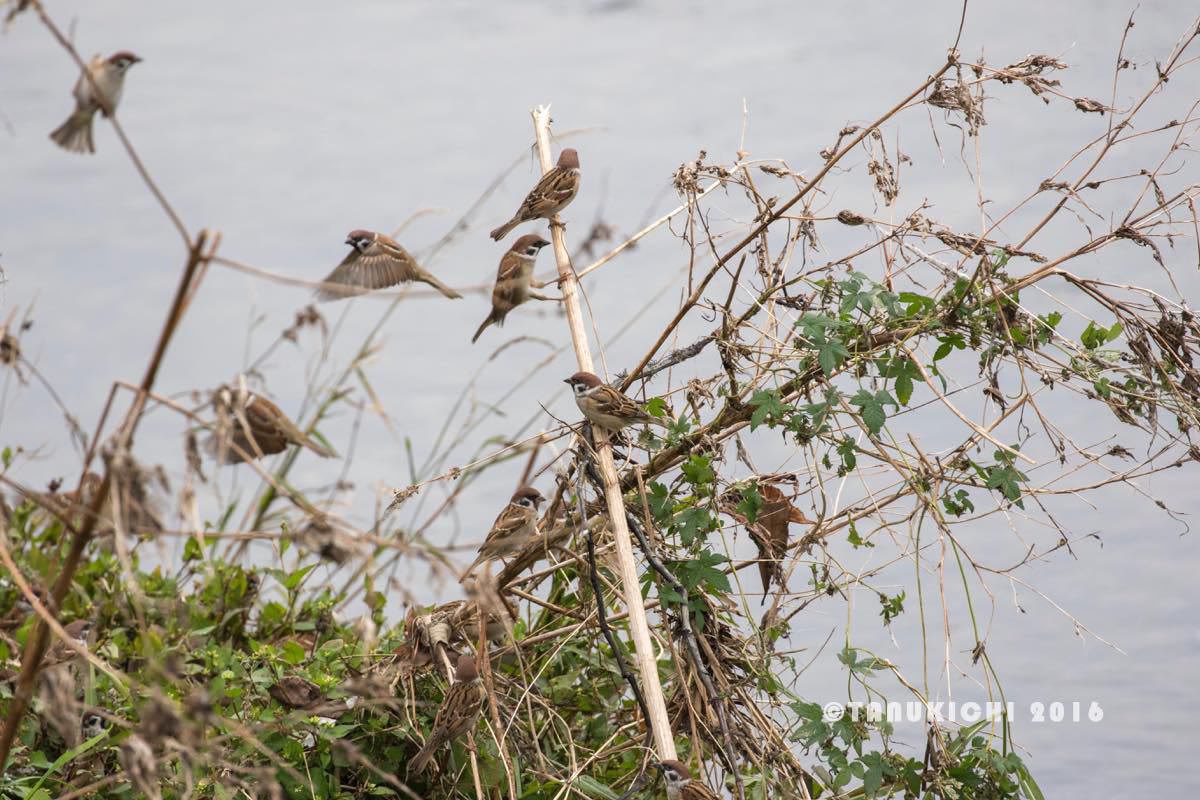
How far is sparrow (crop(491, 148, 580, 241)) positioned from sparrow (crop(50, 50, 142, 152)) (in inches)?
69.4

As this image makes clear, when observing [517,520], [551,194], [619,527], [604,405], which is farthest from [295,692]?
[551,194]

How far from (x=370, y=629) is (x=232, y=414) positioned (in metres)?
0.36

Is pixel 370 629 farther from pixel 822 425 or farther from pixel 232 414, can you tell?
pixel 822 425

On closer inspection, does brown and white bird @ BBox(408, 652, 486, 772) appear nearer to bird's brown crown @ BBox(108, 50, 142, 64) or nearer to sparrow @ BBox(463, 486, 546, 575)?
sparrow @ BBox(463, 486, 546, 575)

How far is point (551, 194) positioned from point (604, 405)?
0.79m

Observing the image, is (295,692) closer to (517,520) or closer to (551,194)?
(517,520)

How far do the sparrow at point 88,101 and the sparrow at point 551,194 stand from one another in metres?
1.76

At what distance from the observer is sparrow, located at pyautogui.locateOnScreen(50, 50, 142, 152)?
1.94 m

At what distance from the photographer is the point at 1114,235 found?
10.6 feet

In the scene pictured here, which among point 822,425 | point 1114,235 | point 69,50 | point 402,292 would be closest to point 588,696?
point 822,425

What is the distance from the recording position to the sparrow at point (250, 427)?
1676mm

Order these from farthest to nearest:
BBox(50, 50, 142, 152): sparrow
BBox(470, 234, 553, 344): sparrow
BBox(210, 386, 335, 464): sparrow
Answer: BBox(470, 234, 553, 344): sparrow < BBox(50, 50, 142, 152): sparrow < BBox(210, 386, 335, 464): sparrow

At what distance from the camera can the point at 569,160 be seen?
3977mm

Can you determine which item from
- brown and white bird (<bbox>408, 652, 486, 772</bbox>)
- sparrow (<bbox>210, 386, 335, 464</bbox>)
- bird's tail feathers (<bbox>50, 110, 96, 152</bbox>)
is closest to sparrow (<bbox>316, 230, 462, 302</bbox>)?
sparrow (<bbox>210, 386, 335, 464</bbox>)
